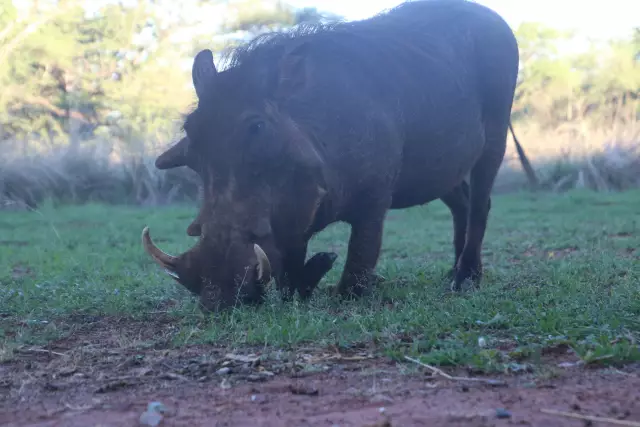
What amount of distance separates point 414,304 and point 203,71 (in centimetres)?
147

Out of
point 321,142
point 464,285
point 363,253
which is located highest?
point 321,142

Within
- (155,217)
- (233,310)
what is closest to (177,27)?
(155,217)

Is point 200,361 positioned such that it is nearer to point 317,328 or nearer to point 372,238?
point 317,328

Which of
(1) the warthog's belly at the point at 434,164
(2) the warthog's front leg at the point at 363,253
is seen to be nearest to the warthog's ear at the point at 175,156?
(2) the warthog's front leg at the point at 363,253

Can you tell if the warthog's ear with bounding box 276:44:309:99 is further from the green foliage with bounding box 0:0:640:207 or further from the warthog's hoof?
the green foliage with bounding box 0:0:640:207

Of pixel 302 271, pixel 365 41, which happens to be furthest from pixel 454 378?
pixel 365 41

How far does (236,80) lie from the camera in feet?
11.5

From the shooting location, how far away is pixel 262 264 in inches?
125

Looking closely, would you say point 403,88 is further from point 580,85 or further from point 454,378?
point 580,85

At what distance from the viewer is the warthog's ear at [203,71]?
11.5ft

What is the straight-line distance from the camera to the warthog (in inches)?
130

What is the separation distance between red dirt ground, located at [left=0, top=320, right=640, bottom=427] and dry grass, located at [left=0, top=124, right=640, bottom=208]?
10351 millimetres

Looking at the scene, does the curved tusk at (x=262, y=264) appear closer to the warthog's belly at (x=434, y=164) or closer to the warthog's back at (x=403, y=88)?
the warthog's back at (x=403, y=88)

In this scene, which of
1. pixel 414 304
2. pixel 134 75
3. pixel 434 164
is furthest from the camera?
pixel 134 75
